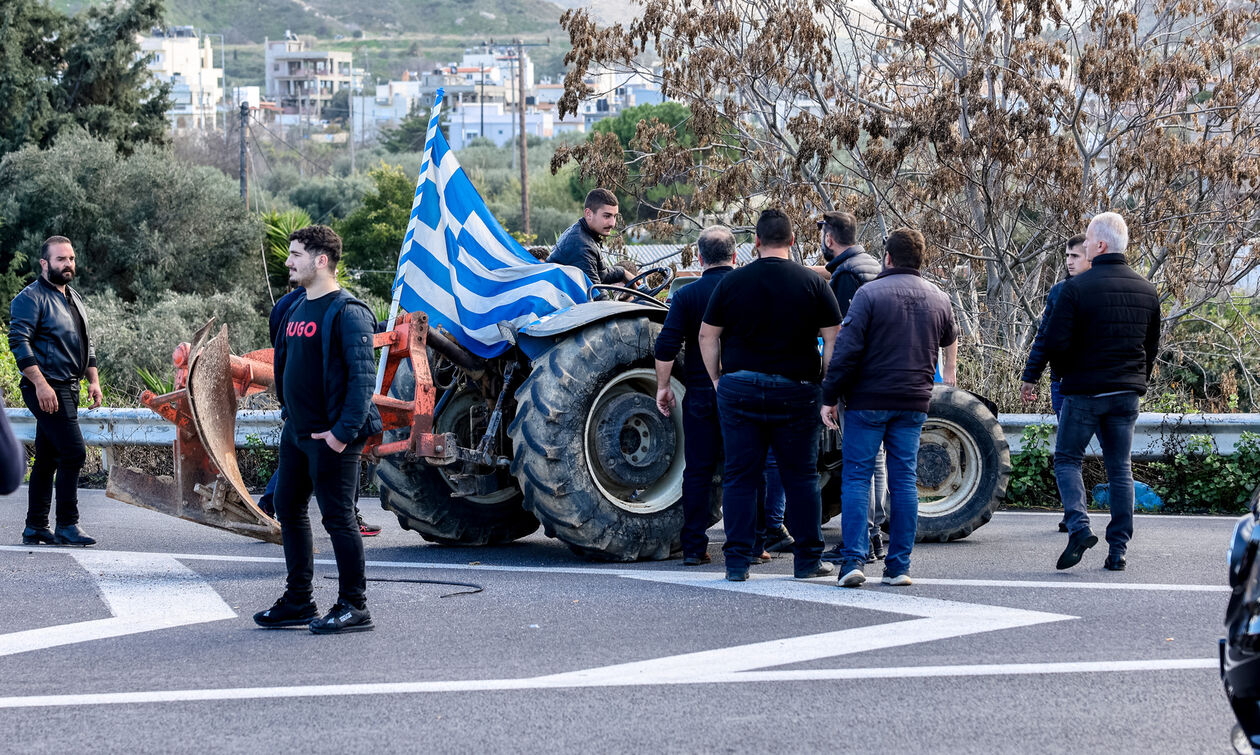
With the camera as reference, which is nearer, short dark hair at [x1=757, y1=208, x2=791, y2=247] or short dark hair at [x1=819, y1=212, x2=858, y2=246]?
short dark hair at [x1=757, y1=208, x2=791, y2=247]

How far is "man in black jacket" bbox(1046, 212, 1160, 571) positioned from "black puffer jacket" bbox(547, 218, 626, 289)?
2.67 meters

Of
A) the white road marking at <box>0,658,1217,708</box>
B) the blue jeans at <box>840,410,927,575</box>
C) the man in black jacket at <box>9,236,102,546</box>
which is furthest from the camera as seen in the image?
the man in black jacket at <box>9,236,102,546</box>

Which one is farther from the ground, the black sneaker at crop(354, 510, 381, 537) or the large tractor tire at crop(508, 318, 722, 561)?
the large tractor tire at crop(508, 318, 722, 561)

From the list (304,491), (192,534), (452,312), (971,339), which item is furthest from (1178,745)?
(971,339)

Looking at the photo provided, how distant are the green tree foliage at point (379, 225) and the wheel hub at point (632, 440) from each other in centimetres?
3990

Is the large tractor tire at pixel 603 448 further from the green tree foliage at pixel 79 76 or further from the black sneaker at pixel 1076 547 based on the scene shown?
the green tree foliage at pixel 79 76

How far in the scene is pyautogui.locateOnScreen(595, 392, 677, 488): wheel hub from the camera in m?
8.04

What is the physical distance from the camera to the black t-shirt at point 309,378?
640cm

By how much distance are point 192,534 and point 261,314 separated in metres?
23.3

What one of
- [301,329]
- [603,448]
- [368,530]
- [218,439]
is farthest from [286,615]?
[368,530]

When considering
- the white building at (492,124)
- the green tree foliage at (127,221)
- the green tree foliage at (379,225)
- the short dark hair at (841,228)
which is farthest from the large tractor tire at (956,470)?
the white building at (492,124)

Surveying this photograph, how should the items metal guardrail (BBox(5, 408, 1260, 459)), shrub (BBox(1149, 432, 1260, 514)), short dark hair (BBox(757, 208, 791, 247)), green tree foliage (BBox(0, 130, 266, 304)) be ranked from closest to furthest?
short dark hair (BBox(757, 208, 791, 247)) → shrub (BBox(1149, 432, 1260, 514)) → metal guardrail (BBox(5, 408, 1260, 459)) → green tree foliage (BBox(0, 130, 266, 304))

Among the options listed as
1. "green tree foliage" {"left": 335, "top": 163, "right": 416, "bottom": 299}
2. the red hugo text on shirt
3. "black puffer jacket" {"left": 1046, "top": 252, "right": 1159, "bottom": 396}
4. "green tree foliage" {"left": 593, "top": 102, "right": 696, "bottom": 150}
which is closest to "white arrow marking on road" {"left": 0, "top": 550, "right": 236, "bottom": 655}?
the red hugo text on shirt

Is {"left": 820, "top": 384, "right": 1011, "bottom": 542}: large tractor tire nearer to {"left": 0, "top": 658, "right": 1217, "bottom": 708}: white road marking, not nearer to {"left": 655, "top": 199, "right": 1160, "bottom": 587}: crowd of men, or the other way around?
{"left": 655, "top": 199, "right": 1160, "bottom": 587}: crowd of men
